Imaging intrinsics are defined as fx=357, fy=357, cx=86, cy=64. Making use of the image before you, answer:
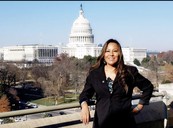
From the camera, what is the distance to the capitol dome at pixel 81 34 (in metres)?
125

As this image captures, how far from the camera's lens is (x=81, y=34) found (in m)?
126

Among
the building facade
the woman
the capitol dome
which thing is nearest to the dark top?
the woman

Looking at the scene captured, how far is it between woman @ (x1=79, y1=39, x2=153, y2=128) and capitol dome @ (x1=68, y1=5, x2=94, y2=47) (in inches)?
4772

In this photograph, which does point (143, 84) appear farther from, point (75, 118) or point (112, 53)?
point (75, 118)

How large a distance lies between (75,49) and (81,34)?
578 cm

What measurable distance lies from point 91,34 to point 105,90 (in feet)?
415

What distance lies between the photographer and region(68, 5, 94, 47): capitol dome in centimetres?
12544

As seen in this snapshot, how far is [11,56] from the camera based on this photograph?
460 feet

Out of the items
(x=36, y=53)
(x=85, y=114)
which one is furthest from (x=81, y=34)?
(x=85, y=114)

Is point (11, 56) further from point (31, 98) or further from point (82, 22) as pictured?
point (31, 98)

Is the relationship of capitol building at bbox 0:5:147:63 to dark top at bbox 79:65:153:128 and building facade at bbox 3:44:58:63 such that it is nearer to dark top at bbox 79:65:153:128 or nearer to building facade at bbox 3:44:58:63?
building facade at bbox 3:44:58:63

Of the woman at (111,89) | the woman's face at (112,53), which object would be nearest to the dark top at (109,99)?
the woman at (111,89)

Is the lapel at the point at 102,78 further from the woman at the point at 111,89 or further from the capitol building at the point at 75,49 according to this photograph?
the capitol building at the point at 75,49

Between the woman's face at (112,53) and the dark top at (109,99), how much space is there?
0.10 m
